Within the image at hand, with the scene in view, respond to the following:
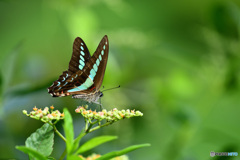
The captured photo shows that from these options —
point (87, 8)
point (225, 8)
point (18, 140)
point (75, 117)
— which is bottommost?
point (18, 140)

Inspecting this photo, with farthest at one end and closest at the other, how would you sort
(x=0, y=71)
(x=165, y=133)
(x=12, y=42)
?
(x=12, y=42) → (x=165, y=133) → (x=0, y=71)

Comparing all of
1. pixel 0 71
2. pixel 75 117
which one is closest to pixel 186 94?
pixel 75 117

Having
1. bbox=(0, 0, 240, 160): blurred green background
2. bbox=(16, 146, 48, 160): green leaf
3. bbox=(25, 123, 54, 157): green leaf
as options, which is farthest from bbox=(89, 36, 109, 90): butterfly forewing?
bbox=(16, 146, 48, 160): green leaf

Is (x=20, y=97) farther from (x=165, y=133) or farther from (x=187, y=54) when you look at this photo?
(x=165, y=133)

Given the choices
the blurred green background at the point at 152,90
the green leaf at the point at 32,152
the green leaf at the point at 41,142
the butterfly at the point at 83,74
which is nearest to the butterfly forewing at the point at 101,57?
the butterfly at the point at 83,74

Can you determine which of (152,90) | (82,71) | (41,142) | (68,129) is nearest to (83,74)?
(82,71)

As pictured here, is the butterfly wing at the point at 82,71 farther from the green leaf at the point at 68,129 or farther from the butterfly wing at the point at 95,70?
the green leaf at the point at 68,129
